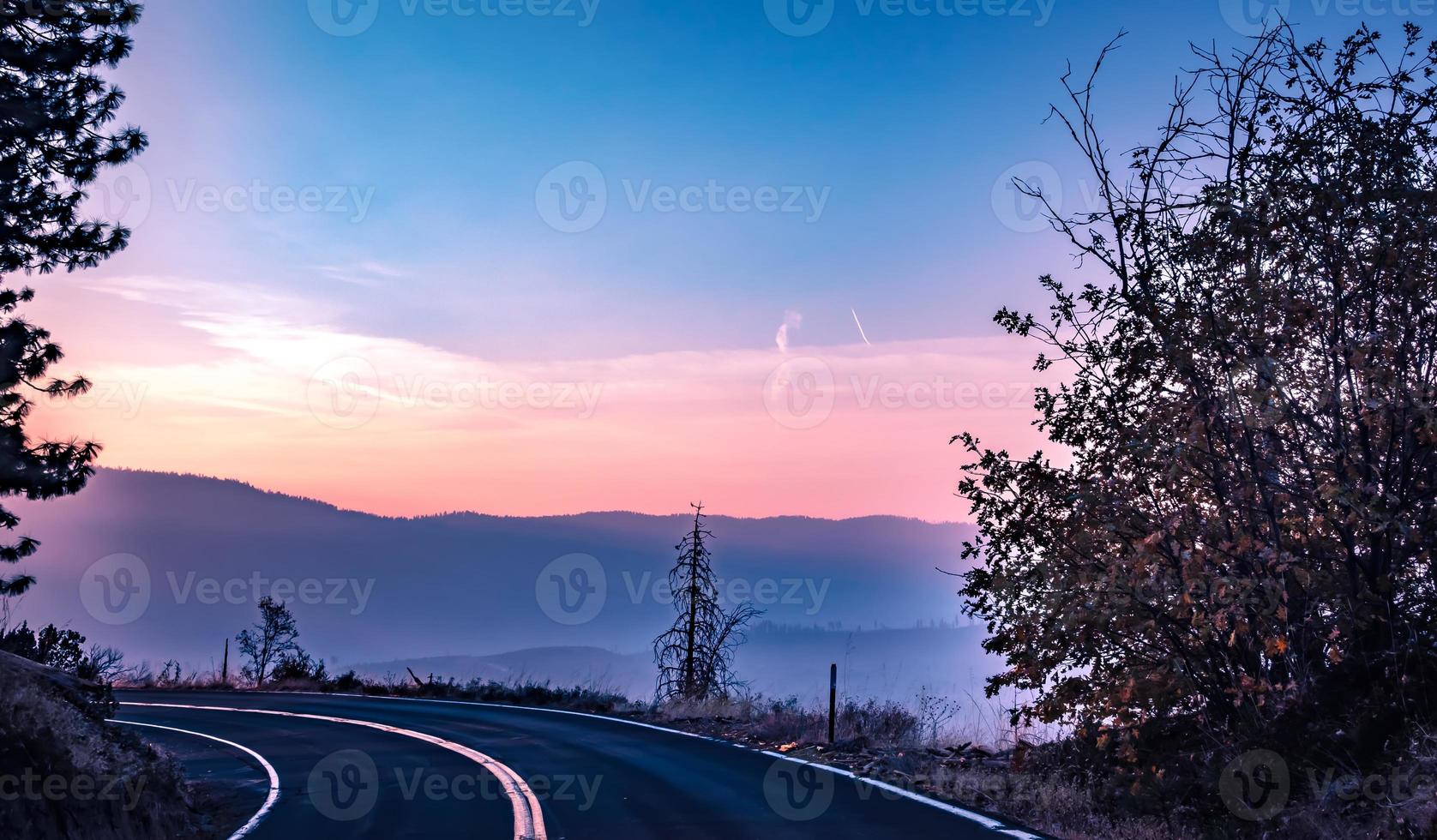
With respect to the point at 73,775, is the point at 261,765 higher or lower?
lower

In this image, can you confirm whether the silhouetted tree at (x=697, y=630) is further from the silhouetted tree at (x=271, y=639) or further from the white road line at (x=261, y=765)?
the silhouetted tree at (x=271, y=639)

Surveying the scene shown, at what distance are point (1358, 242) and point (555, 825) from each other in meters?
9.78

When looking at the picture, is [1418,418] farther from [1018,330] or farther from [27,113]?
[27,113]

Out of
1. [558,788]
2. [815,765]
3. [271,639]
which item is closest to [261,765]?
[558,788]

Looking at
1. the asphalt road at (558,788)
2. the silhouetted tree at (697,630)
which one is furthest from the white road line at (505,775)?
the silhouetted tree at (697,630)

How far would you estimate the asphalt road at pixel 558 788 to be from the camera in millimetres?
9406

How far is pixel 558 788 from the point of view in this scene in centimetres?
1166

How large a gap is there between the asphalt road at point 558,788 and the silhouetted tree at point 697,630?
7877mm

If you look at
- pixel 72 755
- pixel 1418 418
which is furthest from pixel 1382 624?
pixel 72 755

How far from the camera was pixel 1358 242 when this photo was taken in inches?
366

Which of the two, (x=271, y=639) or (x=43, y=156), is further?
(x=271, y=639)

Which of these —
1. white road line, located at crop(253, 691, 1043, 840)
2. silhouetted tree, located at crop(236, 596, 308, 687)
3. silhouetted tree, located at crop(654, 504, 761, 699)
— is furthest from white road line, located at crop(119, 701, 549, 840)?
silhouetted tree, located at crop(236, 596, 308, 687)

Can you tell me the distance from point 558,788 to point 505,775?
1.38m

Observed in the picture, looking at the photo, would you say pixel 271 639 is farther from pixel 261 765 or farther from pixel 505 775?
pixel 505 775
